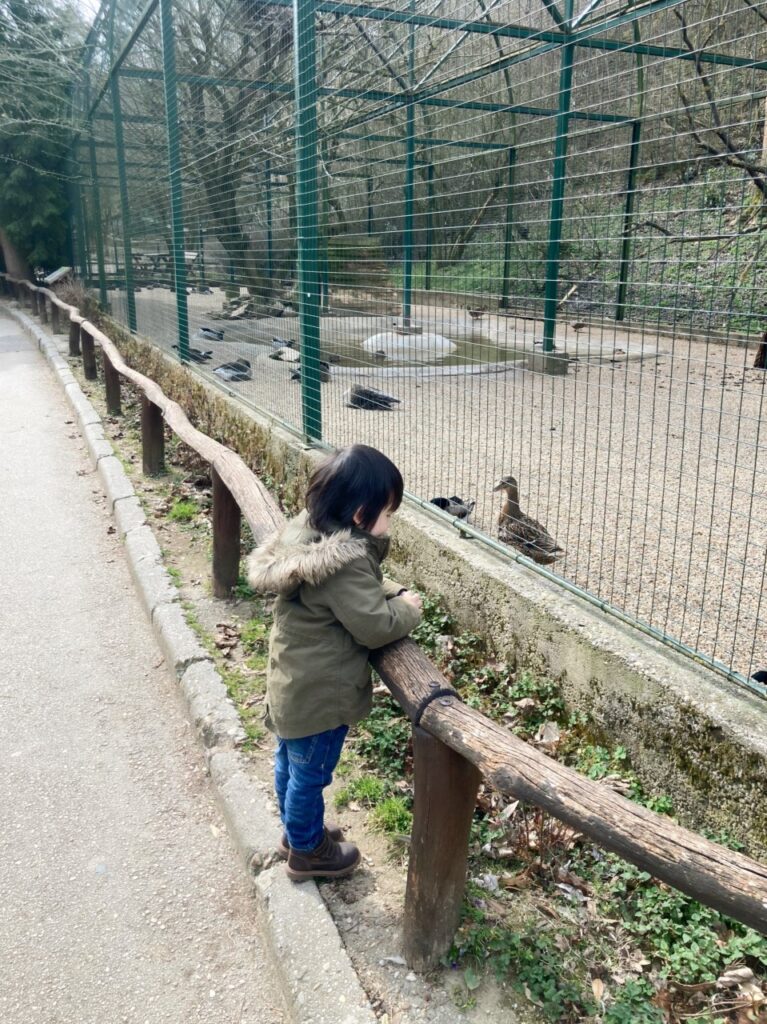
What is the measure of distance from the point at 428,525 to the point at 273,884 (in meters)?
1.97

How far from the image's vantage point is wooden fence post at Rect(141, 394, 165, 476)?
687cm

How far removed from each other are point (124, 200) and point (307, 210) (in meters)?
8.32

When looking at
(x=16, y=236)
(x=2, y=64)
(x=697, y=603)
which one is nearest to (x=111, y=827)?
(x=697, y=603)

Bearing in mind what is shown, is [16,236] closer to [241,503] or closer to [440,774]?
[241,503]

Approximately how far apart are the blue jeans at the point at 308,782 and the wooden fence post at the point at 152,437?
479cm

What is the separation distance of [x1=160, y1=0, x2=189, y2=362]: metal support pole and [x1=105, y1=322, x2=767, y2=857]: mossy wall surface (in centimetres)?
553

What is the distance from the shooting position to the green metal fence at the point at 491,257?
3.57 meters

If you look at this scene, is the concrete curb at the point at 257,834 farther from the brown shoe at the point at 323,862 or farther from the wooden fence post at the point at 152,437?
the wooden fence post at the point at 152,437

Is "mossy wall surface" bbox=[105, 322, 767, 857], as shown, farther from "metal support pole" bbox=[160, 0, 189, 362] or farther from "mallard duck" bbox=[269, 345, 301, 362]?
"metal support pole" bbox=[160, 0, 189, 362]

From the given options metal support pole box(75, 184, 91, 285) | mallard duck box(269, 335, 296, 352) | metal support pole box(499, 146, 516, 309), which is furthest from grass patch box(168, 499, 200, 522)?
metal support pole box(75, 184, 91, 285)

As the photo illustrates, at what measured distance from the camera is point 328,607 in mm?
2324

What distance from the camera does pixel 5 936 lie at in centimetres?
248

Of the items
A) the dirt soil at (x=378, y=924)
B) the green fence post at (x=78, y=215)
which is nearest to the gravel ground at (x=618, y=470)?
the dirt soil at (x=378, y=924)

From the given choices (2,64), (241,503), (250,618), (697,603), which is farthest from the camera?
(2,64)
